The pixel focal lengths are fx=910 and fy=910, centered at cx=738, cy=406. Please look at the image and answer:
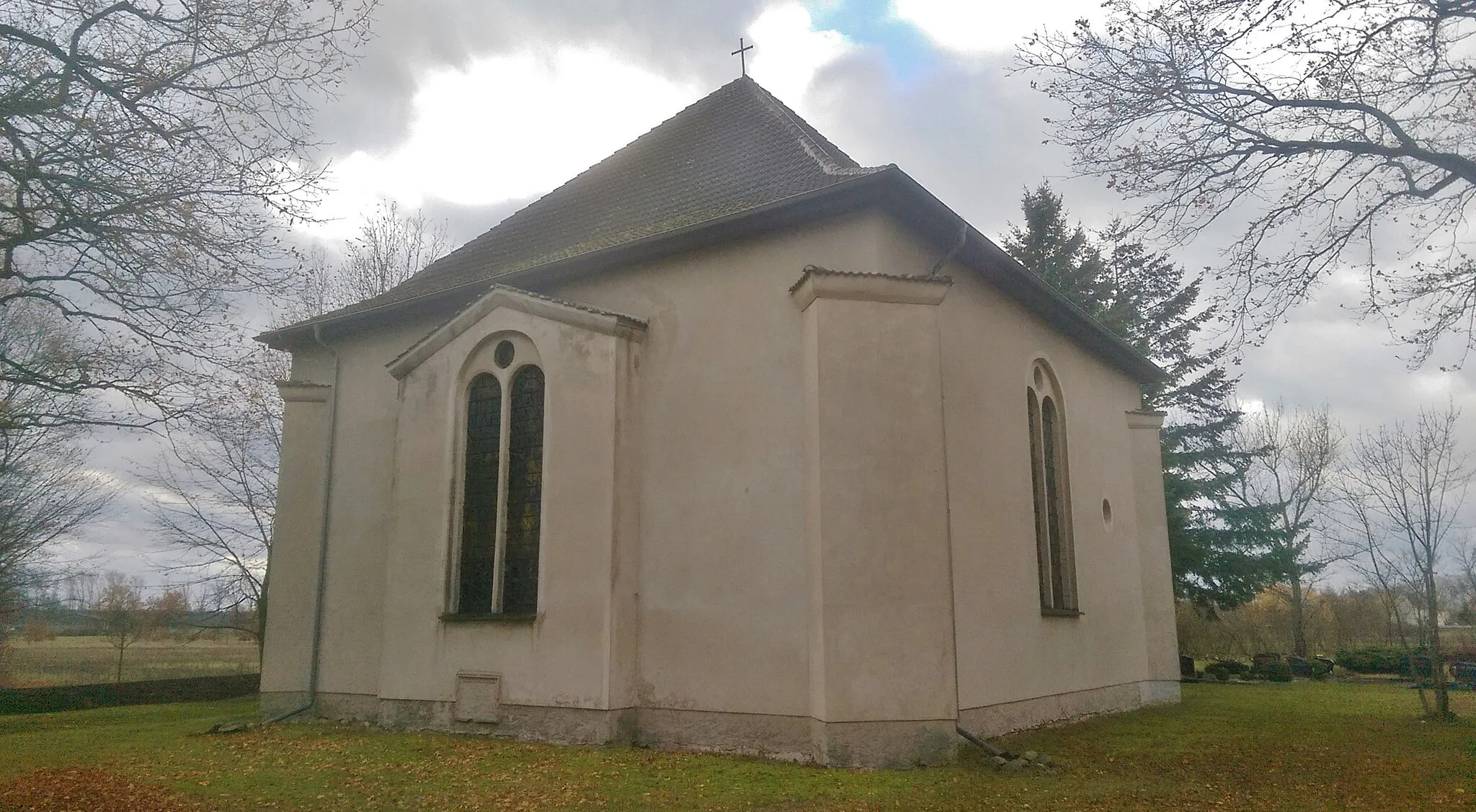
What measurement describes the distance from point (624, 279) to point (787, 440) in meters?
3.32

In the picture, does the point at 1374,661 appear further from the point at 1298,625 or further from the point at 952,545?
the point at 952,545

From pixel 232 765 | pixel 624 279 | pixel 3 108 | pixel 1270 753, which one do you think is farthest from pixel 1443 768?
pixel 3 108

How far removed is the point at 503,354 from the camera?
470 inches

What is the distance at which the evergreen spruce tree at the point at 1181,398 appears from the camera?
26891 millimetres

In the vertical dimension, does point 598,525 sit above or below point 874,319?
below

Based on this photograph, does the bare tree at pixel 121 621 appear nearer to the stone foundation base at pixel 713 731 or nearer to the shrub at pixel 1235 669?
the stone foundation base at pixel 713 731

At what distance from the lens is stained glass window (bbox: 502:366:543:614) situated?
11.2 m

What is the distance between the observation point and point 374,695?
12844 mm

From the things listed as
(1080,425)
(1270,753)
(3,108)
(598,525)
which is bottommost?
(1270,753)

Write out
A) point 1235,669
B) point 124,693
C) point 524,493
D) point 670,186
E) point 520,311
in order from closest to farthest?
point 524,493
point 520,311
point 670,186
point 124,693
point 1235,669

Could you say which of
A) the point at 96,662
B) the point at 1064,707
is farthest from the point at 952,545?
the point at 96,662

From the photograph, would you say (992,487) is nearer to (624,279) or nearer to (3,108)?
(624,279)

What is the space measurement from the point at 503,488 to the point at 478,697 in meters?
2.53

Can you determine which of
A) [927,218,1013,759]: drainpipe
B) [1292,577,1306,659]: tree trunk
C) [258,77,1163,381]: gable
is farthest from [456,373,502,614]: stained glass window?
[1292,577,1306,659]: tree trunk
